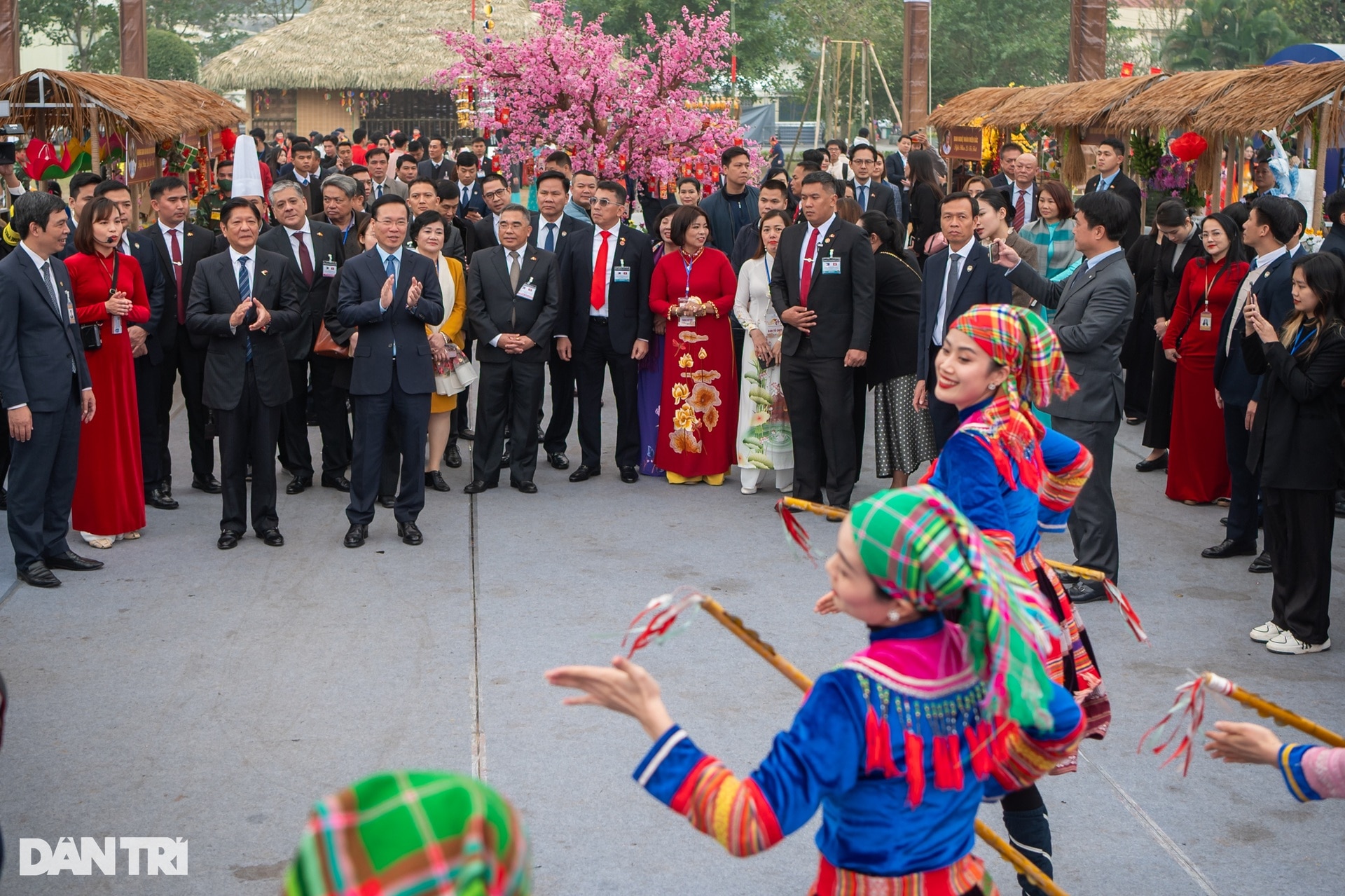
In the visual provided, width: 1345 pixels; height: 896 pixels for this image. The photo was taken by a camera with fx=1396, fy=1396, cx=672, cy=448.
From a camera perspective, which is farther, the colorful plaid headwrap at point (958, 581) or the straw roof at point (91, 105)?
the straw roof at point (91, 105)

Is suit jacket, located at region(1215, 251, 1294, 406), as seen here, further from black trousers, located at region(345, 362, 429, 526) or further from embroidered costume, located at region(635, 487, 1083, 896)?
embroidered costume, located at region(635, 487, 1083, 896)

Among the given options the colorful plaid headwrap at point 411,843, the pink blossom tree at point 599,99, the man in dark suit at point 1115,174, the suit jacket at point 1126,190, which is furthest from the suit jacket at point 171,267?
the colorful plaid headwrap at point 411,843

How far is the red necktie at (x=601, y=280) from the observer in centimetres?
896

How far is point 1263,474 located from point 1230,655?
78 cm

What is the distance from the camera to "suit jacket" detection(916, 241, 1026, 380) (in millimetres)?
7184

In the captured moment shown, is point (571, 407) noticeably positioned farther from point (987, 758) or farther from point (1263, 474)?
point (987, 758)

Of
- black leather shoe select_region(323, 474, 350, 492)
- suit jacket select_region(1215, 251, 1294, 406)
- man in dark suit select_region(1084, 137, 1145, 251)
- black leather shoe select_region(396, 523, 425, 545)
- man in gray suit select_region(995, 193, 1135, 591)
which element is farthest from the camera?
man in dark suit select_region(1084, 137, 1145, 251)

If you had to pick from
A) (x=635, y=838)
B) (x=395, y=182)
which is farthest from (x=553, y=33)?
(x=635, y=838)

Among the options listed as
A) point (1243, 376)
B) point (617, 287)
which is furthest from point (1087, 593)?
point (617, 287)

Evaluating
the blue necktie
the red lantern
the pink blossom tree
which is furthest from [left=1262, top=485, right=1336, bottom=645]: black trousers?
the pink blossom tree

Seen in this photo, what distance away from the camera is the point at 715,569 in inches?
282

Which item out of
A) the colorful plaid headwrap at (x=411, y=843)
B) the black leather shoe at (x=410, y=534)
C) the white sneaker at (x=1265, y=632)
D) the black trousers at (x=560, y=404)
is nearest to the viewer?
the colorful plaid headwrap at (x=411, y=843)

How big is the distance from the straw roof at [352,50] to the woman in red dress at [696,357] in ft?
88.4

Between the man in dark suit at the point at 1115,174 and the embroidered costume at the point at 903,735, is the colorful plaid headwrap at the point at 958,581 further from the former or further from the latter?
the man in dark suit at the point at 1115,174
